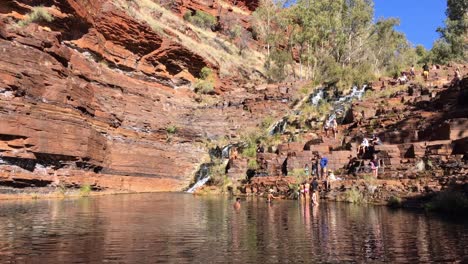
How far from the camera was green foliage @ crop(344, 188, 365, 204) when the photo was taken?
1794 cm

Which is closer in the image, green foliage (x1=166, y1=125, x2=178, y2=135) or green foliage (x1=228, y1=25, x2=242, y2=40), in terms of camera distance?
green foliage (x1=166, y1=125, x2=178, y2=135)

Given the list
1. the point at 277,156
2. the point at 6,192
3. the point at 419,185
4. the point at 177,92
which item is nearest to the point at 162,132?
the point at 177,92

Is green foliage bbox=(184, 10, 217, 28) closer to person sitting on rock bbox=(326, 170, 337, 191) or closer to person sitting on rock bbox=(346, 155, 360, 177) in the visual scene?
person sitting on rock bbox=(346, 155, 360, 177)

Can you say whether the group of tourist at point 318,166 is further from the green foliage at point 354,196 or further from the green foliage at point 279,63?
the green foliage at point 279,63

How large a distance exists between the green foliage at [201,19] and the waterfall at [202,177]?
143 ft

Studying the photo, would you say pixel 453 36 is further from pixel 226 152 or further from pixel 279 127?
pixel 226 152

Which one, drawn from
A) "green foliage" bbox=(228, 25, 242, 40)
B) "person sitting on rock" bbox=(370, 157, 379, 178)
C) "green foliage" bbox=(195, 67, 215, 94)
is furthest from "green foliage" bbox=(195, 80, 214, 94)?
"green foliage" bbox=(228, 25, 242, 40)

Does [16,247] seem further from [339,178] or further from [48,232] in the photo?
[339,178]

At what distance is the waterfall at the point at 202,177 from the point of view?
3132cm

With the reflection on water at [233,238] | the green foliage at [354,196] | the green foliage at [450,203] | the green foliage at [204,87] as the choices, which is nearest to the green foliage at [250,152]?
the green foliage at [354,196]

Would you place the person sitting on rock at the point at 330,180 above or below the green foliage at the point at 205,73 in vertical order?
below

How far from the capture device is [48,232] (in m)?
10.7

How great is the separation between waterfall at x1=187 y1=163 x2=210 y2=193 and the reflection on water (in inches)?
647

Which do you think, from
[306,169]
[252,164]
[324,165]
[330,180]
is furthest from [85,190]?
[330,180]
